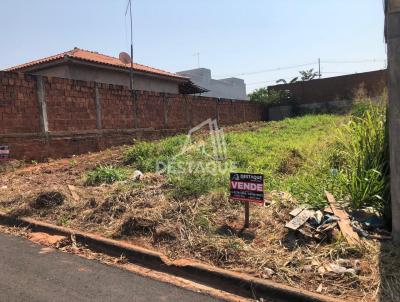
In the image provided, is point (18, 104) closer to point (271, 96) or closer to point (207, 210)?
point (207, 210)

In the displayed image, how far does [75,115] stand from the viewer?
11727 millimetres

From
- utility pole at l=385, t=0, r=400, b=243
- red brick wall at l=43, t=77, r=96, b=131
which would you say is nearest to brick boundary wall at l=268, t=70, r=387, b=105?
Answer: red brick wall at l=43, t=77, r=96, b=131

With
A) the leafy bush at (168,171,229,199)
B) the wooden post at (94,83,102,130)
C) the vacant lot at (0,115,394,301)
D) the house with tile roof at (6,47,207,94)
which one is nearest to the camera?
the vacant lot at (0,115,394,301)

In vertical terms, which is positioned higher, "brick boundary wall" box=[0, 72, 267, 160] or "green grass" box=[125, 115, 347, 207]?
"brick boundary wall" box=[0, 72, 267, 160]

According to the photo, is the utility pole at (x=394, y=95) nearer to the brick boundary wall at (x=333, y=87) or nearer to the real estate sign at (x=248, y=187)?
the real estate sign at (x=248, y=187)

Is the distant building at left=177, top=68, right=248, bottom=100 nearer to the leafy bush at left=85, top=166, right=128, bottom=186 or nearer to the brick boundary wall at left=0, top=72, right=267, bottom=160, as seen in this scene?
the brick boundary wall at left=0, top=72, right=267, bottom=160

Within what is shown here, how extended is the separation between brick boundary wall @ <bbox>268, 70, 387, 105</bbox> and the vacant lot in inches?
717

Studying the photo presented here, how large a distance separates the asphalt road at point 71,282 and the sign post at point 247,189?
4.42 feet

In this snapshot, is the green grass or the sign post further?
the green grass

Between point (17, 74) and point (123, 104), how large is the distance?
4221 mm

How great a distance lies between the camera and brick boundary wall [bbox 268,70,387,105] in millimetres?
24656

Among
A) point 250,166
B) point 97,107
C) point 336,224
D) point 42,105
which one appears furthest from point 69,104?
point 336,224

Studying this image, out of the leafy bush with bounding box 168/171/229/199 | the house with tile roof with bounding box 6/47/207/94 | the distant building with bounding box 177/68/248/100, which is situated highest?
the distant building with bounding box 177/68/248/100

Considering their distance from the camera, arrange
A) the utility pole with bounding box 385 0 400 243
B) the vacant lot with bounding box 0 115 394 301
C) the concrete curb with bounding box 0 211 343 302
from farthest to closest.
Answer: the utility pole with bounding box 385 0 400 243 < the vacant lot with bounding box 0 115 394 301 < the concrete curb with bounding box 0 211 343 302
